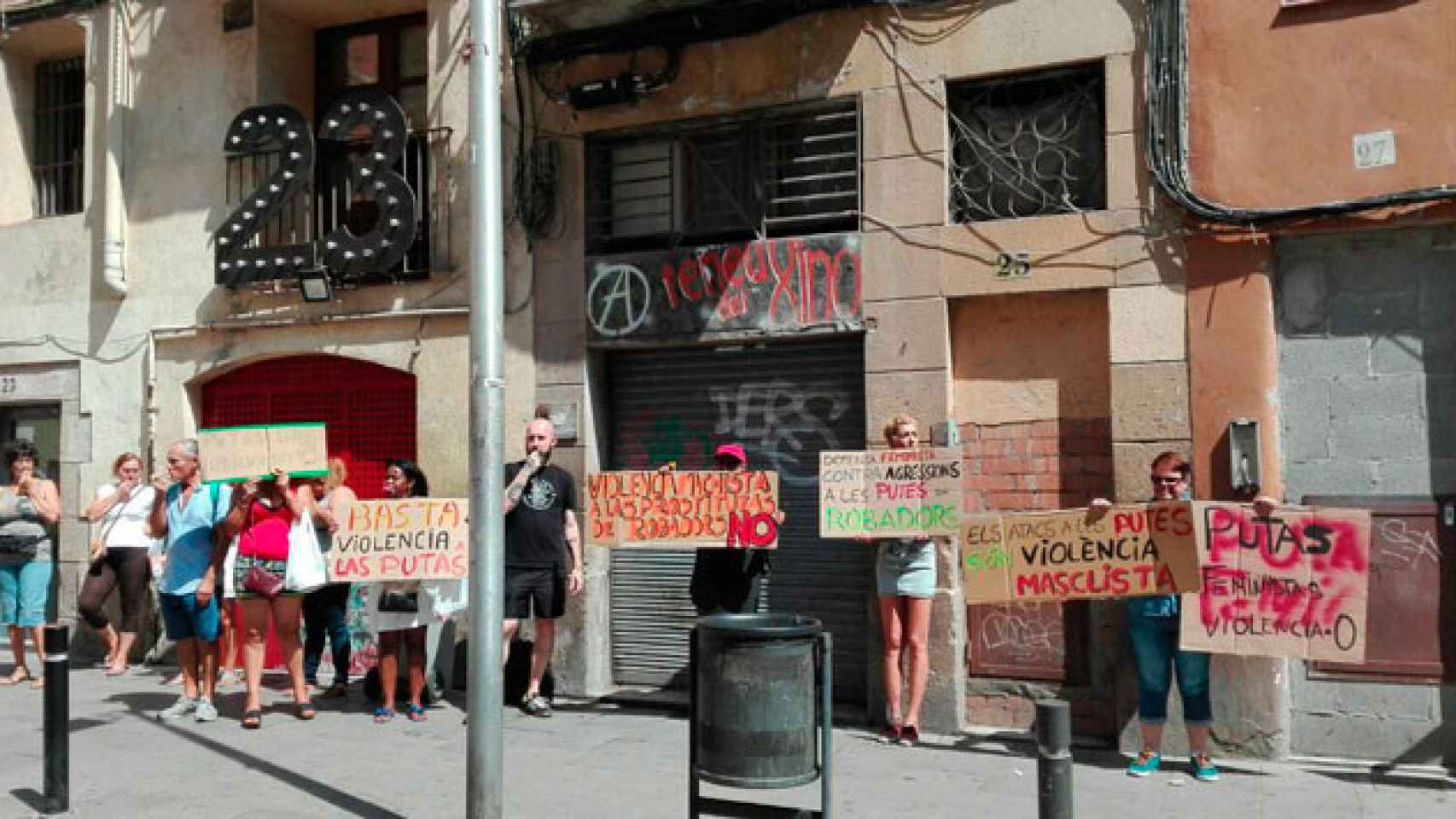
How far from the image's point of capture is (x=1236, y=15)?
7.81 m

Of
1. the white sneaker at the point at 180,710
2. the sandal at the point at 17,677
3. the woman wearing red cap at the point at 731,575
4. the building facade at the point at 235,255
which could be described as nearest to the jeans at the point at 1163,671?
the woman wearing red cap at the point at 731,575

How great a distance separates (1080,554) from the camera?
289 inches

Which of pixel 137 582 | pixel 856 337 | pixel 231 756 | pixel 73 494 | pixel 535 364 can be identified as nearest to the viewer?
pixel 231 756

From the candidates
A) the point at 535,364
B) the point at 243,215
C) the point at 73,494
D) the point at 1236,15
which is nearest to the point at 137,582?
the point at 73,494

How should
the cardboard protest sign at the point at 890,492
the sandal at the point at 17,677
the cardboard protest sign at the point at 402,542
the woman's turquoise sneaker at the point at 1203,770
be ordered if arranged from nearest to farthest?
the woman's turquoise sneaker at the point at 1203,770 → the cardboard protest sign at the point at 890,492 → the cardboard protest sign at the point at 402,542 → the sandal at the point at 17,677

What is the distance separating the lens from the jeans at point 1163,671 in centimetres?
725

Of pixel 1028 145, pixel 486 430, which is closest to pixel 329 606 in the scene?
pixel 486 430

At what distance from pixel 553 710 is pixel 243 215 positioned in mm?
5082

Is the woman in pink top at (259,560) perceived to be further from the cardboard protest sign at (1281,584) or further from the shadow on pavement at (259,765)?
the cardboard protest sign at (1281,584)

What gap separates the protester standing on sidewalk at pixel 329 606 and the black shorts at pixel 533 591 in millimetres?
1474

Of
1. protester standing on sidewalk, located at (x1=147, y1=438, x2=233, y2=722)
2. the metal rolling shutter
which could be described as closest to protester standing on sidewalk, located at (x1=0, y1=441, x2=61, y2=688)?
protester standing on sidewalk, located at (x1=147, y1=438, x2=233, y2=722)

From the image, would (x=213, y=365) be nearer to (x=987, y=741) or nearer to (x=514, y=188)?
(x=514, y=188)

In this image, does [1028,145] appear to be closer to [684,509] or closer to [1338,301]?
[1338,301]

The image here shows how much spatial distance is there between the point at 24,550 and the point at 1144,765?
850cm
